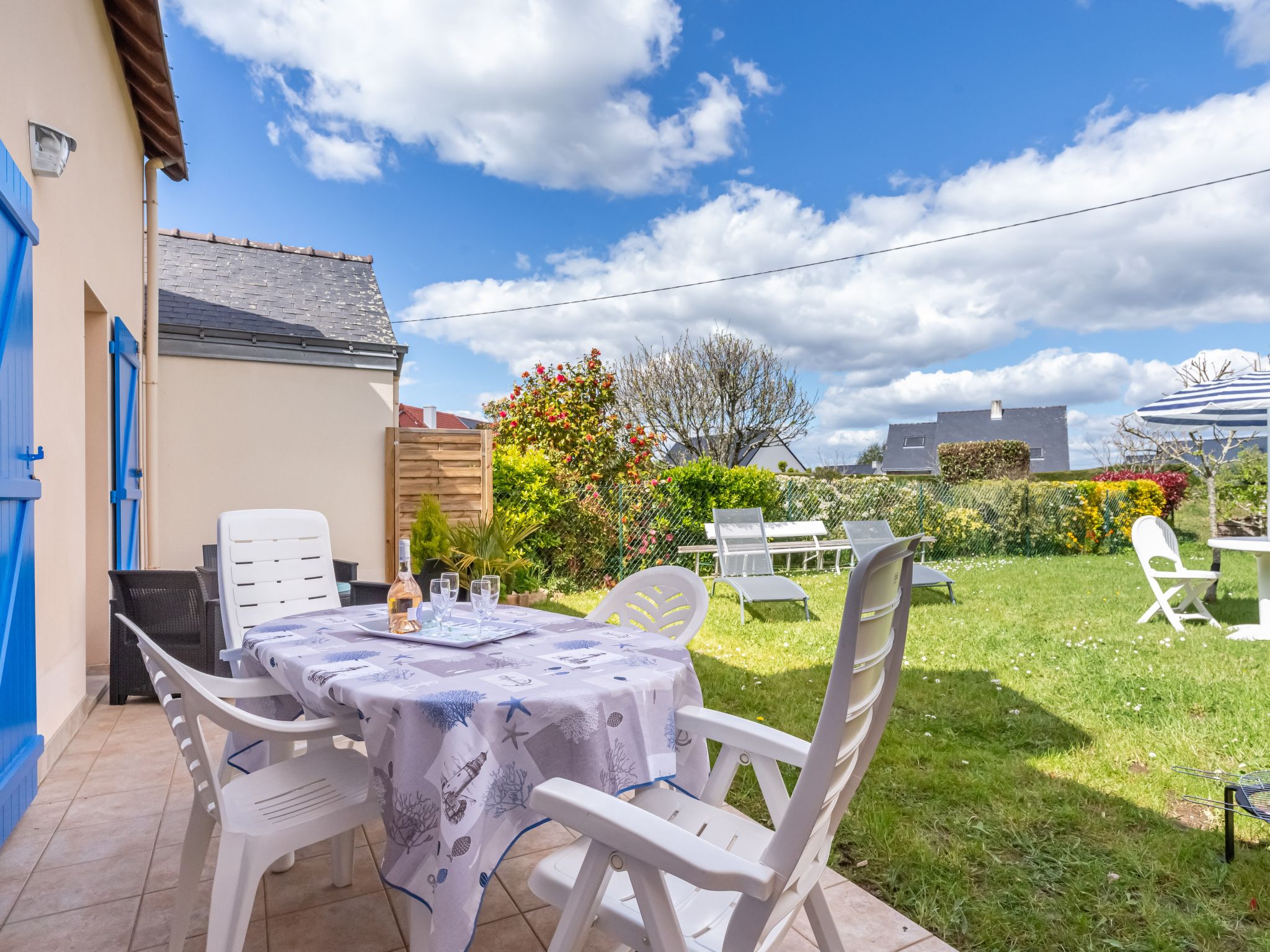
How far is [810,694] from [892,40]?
10.5 metres

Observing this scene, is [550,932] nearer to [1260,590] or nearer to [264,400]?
[1260,590]

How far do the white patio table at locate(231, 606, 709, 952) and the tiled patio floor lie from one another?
0.62 m

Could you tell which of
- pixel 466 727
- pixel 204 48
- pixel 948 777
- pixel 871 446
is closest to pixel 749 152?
pixel 204 48

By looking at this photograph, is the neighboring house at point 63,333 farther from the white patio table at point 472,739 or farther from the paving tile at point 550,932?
the paving tile at point 550,932

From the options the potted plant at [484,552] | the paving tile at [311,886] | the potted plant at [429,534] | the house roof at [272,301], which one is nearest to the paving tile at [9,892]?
the paving tile at [311,886]

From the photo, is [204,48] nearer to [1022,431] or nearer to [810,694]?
[810,694]

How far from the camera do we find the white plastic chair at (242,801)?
5.14 ft

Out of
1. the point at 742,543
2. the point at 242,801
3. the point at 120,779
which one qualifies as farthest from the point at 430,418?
the point at 242,801

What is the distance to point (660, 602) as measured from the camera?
283cm

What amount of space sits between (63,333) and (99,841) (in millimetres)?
2595

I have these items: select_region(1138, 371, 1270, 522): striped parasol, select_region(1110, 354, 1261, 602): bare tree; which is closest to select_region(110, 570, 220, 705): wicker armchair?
select_region(1138, 371, 1270, 522): striped parasol

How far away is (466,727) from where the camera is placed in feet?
4.86

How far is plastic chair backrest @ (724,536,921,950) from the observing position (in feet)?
3.69

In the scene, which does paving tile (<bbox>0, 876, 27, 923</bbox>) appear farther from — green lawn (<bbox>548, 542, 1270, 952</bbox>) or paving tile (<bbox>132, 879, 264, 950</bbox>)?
green lawn (<bbox>548, 542, 1270, 952</bbox>)
